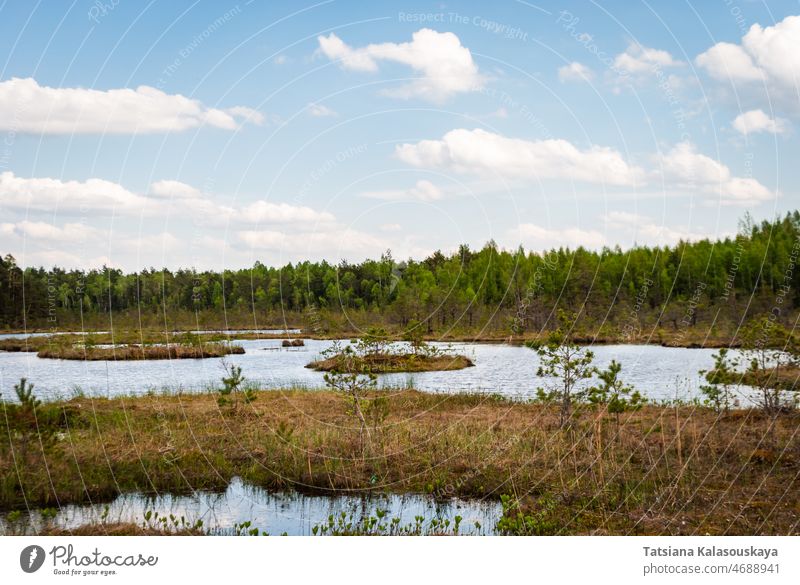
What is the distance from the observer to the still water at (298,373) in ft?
107

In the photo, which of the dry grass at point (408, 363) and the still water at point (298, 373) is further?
the dry grass at point (408, 363)

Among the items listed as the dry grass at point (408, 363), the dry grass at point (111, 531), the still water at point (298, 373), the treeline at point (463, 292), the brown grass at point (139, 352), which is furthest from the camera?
the treeline at point (463, 292)

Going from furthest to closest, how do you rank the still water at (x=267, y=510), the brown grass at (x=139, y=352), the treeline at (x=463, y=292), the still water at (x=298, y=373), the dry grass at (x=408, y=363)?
the treeline at (x=463, y=292)
the brown grass at (x=139, y=352)
the dry grass at (x=408, y=363)
the still water at (x=298, y=373)
the still water at (x=267, y=510)

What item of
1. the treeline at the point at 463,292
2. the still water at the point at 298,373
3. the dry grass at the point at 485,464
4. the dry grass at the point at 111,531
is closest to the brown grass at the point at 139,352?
the still water at the point at 298,373

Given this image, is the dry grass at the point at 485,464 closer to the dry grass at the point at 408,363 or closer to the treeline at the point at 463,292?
the dry grass at the point at 408,363

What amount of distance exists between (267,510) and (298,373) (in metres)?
29.2

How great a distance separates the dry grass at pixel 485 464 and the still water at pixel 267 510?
0.41 m

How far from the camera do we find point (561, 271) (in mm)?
95000

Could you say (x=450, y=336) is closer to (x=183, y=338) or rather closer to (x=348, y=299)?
(x=348, y=299)

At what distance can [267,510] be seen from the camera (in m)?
13.4

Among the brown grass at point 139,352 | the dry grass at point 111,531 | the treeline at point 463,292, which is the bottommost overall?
the dry grass at point 111,531

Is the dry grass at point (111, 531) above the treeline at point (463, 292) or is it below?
below

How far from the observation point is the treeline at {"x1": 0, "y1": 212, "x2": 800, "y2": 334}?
221 ft

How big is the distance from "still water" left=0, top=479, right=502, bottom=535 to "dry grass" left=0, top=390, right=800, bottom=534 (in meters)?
0.41
